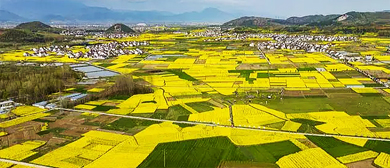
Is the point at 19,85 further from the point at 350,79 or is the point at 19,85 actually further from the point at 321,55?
the point at 321,55

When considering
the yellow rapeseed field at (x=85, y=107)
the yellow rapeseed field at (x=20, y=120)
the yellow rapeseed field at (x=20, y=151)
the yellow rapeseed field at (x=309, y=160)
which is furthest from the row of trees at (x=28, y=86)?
the yellow rapeseed field at (x=309, y=160)

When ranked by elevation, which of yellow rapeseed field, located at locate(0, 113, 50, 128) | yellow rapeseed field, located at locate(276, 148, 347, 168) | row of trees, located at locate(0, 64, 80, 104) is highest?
row of trees, located at locate(0, 64, 80, 104)

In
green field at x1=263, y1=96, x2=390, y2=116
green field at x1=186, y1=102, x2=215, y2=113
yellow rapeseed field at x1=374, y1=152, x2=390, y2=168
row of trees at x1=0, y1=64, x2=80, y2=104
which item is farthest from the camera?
row of trees at x1=0, y1=64, x2=80, y2=104

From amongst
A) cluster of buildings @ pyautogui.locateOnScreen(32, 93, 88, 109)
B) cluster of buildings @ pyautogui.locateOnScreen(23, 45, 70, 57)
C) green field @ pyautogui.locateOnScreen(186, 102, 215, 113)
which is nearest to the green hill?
cluster of buildings @ pyautogui.locateOnScreen(23, 45, 70, 57)

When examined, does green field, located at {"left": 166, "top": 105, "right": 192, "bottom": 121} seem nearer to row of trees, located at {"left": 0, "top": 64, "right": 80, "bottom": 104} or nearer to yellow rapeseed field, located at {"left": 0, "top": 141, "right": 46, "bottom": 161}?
yellow rapeseed field, located at {"left": 0, "top": 141, "right": 46, "bottom": 161}

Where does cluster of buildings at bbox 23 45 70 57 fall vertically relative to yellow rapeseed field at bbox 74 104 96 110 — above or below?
above


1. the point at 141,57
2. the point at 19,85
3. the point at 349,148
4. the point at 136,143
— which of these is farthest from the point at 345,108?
the point at 141,57

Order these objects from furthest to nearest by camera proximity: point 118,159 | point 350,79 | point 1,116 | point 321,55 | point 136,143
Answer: point 321,55 → point 350,79 → point 1,116 → point 136,143 → point 118,159
